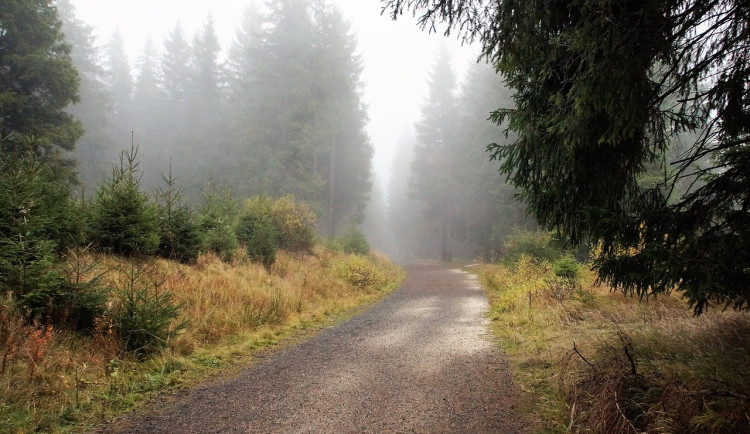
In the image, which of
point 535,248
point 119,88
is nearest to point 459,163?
point 535,248

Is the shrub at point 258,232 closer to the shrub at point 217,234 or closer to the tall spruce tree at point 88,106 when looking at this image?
the shrub at point 217,234

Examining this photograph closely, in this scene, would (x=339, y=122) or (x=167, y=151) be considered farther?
(x=167, y=151)

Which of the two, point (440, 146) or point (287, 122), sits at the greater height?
point (440, 146)

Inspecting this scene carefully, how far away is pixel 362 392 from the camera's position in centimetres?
432

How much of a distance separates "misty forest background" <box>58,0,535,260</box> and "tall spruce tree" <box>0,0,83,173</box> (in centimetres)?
594

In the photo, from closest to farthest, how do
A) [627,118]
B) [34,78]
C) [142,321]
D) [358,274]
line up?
[627,118]
[142,321]
[358,274]
[34,78]

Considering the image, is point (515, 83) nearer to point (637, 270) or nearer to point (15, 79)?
point (637, 270)

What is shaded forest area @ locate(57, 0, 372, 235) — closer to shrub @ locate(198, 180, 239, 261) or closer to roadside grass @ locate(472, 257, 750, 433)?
shrub @ locate(198, 180, 239, 261)

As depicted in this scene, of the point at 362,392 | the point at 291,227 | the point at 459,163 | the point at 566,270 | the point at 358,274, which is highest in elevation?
the point at 459,163

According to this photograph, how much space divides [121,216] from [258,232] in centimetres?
459

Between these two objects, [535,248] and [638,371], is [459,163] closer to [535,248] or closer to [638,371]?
[535,248]

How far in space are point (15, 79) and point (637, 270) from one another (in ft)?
62.7

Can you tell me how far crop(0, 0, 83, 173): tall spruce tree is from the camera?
12656mm

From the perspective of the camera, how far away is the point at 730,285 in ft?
9.63
